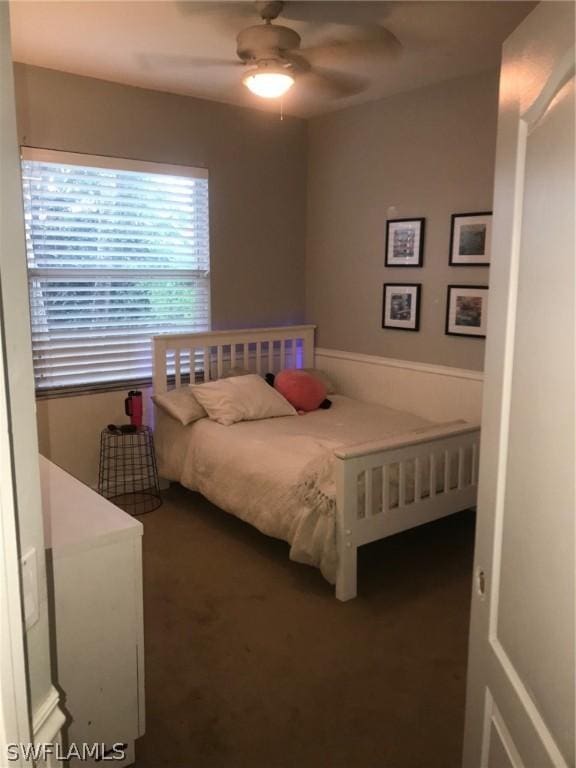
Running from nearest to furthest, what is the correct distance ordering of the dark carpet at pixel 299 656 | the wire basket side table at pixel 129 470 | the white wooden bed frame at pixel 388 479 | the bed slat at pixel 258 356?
the dark carpet at pixel 299 656
the white wooden bed frame at pixel 388 479
the wire basket side table at pixel 129 470
the bed slat at pixel 258 356

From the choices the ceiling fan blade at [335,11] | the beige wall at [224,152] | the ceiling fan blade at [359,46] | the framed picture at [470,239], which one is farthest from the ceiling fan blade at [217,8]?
the framed picture at [470,239]

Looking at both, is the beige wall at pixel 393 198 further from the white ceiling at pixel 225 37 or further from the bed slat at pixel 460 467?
the bed slat at pixel 460 467

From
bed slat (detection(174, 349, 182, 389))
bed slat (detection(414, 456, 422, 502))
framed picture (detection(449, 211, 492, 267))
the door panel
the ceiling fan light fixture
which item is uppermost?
the ceiling fan light fixture

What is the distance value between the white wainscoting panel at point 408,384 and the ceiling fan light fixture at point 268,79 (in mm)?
2006

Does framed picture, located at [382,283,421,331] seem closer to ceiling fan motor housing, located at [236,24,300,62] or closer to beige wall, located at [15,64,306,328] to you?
beige wall, located at [15,64,306,328]

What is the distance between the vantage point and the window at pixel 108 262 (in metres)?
3.74

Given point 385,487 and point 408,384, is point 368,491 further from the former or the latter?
point 408,384

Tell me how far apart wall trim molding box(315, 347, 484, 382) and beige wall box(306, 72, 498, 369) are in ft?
0.12

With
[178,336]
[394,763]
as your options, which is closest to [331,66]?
[178,336]

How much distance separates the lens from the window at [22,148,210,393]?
3742 mm

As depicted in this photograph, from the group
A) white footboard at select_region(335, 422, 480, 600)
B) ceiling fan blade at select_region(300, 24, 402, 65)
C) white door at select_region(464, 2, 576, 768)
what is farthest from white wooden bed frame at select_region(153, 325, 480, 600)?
ceiling fan blade at select_region(300, 24, 402, 65)

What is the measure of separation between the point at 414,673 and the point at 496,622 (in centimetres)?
132

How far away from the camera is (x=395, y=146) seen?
13.9 ft

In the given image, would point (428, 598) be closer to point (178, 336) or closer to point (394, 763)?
point (394, 763)
